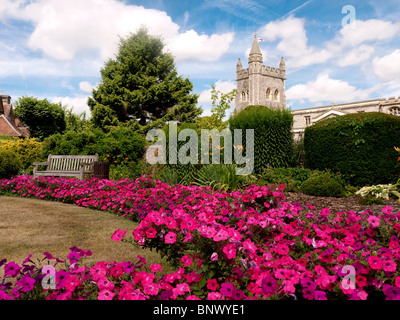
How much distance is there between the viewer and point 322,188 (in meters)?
6.73

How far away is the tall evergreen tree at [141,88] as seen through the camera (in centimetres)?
1992

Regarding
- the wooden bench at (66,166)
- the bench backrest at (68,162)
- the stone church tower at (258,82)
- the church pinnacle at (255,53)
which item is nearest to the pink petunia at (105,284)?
the wooden bench at (66,166)

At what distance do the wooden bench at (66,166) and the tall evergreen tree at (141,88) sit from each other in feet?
30.8

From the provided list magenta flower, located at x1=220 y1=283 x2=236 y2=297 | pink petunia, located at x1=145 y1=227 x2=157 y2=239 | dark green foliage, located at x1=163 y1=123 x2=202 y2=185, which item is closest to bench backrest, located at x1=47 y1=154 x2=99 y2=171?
dark green foliage, located at x1=163 y1=123 x2=202 y2=185

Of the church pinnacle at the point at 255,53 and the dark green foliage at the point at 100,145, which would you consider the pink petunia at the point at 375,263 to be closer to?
the dark green foliage at the point at 100,145

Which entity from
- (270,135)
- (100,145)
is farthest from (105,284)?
A: (100,145)

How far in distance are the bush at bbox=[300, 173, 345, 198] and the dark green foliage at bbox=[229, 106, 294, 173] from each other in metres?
1.55

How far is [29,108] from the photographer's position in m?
29.3

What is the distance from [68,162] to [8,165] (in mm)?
1996

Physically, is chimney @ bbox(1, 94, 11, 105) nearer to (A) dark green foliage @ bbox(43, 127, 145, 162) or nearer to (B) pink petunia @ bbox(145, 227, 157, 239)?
(A) dark green foliage @ bbox(43, 127, 145, 162)

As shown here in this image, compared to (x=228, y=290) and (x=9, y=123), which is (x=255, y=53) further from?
(x=228, y=290)

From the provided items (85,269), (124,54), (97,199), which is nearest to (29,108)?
(124,54)

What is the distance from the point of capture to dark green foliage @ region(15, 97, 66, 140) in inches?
1153
